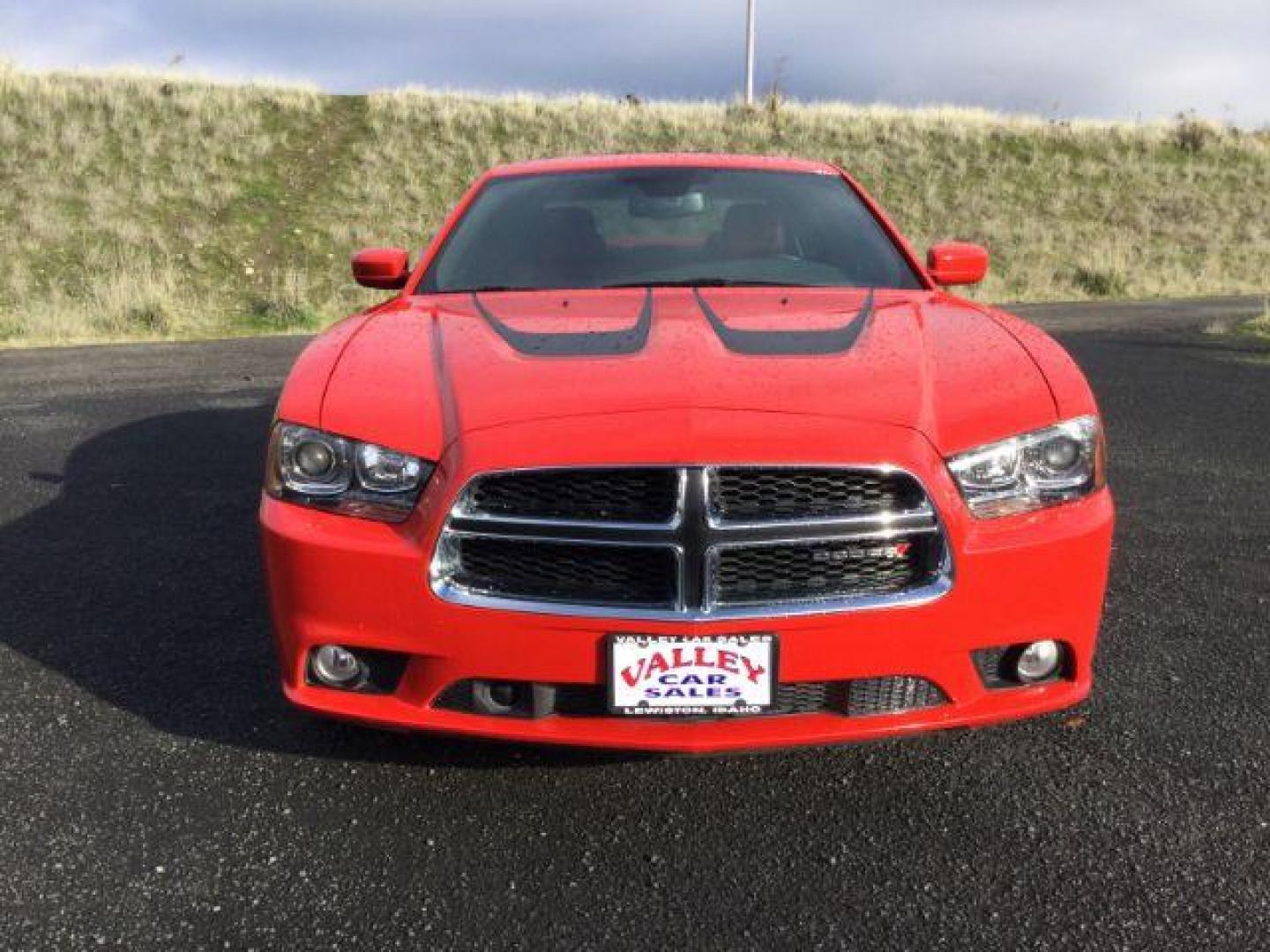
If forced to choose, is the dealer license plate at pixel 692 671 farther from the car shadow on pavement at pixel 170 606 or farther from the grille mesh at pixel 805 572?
the car shadow on pavement at pixel 170 606

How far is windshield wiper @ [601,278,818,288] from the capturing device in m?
3.22

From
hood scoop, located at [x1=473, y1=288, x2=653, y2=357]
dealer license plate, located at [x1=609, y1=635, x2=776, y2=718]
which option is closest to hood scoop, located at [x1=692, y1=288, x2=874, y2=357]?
hood scoop, located at [x1=473, y1=288, x2=653, y2=357]

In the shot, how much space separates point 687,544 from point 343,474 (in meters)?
0.76

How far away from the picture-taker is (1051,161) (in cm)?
2962

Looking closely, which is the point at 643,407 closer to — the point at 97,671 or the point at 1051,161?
the point at 97,671

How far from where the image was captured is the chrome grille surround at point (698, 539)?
2035mm

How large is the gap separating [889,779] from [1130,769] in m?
0.57

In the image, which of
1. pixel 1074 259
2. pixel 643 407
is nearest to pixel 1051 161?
pixel 1074 259

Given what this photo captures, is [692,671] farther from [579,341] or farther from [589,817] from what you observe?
[579,341]

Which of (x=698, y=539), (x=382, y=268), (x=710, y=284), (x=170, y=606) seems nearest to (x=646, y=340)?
(x=698, y=539)

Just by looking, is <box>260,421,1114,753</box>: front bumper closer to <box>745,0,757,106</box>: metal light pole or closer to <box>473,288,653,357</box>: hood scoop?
<box>473,288,653,357</box>: hood scoop

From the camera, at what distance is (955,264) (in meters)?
3.65

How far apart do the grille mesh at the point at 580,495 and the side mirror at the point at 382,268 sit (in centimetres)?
177

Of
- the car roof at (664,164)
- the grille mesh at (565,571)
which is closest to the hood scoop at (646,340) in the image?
the grille mesh at (565,571)
